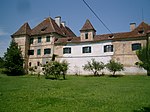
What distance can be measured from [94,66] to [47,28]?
15.8 metres

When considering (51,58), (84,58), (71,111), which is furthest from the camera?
(51,58)

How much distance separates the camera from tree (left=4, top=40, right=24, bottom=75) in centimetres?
3928

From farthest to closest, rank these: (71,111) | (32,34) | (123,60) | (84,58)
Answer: (32,34) → (84,58) → (123,60) → (71,111)

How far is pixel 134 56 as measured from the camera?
33.6 m

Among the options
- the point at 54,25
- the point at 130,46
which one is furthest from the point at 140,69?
the point at 54,25

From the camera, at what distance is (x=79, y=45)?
3875cm

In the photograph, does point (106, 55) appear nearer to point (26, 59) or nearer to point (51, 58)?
point (51, 58)

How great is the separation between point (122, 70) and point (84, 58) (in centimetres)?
842

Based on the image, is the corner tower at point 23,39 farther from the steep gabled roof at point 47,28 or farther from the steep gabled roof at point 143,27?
the steep gabled roof at point 143,27

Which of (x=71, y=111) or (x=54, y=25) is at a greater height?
(x=54, y=25)

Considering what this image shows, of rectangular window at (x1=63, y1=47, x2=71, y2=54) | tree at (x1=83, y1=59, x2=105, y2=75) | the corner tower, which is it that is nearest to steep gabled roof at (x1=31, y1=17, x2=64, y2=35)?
the corner tower

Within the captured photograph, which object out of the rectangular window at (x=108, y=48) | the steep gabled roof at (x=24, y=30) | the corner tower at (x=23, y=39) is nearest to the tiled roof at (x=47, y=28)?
the steep gabled roof at (x=24, y=30)

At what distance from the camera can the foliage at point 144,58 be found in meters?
31.0

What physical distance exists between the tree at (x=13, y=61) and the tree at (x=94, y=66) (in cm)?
1500
